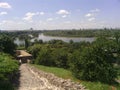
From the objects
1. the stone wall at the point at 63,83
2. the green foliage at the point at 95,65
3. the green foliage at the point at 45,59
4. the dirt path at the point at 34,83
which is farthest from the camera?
the green foliage at the point at 45,59

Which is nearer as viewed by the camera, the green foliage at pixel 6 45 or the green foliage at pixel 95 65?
the green foliage at pixel 95 65

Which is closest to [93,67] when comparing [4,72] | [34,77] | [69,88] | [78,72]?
[78,72]

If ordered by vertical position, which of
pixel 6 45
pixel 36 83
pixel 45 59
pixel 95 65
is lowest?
pixel 36 83

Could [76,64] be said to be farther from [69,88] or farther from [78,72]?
[69,88]

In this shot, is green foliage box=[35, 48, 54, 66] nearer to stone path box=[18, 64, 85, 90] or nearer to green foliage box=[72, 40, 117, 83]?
stone path box=[18, 64, 85, 90]

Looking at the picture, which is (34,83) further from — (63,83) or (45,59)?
(45,59)

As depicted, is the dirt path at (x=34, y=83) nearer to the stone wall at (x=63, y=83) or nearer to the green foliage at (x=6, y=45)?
the stone wall at (x=63, y=83)

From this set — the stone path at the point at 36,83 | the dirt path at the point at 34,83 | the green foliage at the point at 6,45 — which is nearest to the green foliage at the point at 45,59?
the green foliage at the point at 6,45

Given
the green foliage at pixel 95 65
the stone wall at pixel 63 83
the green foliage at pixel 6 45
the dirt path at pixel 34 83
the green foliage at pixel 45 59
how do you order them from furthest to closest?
1. the green foliage at pixel 6 45
2. the green foliage at pixel 45 59
3. the green foliage at pixel 95 65
4. the stone wall at pixel 63 83
5. the dirt path at pixel 34 83

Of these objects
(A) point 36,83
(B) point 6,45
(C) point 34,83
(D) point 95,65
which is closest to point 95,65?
(D) point 95,65

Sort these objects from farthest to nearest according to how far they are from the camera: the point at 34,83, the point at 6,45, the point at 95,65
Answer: the point at 6,45 < the point at 95,65 < the point at 34,83

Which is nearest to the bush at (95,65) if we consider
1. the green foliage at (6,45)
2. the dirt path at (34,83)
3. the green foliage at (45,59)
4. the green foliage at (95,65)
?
the green foliage at (95,65)

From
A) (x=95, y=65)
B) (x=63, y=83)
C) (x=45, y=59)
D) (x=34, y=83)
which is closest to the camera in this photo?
(x=63, y=83)

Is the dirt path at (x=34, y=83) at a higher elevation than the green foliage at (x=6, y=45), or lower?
lower
